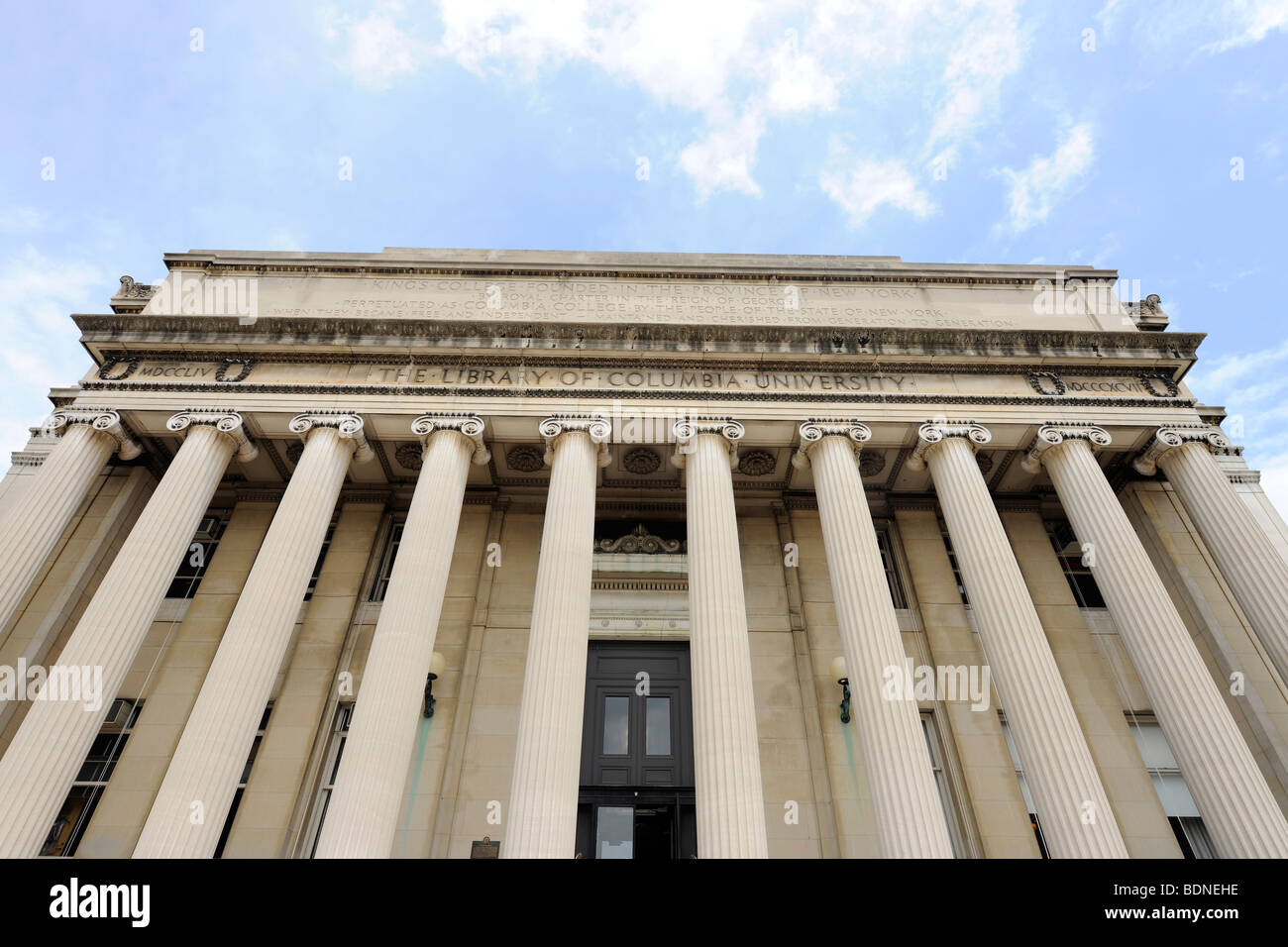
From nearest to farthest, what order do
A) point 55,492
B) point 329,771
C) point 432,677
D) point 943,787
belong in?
point 55,492 → point 329,771 → point 943,787 → point 432,677

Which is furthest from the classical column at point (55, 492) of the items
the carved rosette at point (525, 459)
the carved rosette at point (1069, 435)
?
the carved rosette at point (1069, 435)

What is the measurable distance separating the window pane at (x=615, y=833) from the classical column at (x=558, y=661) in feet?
6.92

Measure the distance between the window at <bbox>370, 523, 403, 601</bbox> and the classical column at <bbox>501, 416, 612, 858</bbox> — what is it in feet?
17.1

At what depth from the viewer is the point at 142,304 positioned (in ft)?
66.7

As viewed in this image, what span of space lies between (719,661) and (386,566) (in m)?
9.87

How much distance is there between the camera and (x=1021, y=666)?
45.1ft

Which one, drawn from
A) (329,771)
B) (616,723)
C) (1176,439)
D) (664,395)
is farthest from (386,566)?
(1176,439)

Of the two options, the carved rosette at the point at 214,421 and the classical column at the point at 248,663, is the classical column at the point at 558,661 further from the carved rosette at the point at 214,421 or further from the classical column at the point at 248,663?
the carved rosette at the point at 214,421

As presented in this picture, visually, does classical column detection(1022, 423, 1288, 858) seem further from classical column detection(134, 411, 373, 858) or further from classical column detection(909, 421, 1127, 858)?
classical column detection(134, 411, 373, 858)

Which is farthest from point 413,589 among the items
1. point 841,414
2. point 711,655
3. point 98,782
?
point 841,414

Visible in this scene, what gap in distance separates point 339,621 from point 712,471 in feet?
31.7

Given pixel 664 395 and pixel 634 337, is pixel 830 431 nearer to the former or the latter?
pixel 664 395

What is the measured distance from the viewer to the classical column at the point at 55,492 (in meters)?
14.8

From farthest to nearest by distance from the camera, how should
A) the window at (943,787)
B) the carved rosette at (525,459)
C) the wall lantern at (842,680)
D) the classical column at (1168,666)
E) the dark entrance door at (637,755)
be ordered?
the carved rosette at (525,459)
the wall lantern at (842,680)
the dark entrance door at (637,755)
the window at (943,787)
the classical column at (1168,666)
